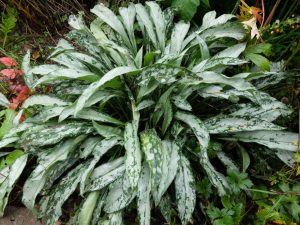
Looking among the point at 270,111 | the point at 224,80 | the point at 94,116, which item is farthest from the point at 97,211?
the point at 270,111

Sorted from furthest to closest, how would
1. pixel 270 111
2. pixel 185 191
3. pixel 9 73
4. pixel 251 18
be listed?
pixel 9 73
pixel 251 18
pixel 270 111
pixel 185 191

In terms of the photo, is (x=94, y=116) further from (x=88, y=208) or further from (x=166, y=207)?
(x=166, y=207)

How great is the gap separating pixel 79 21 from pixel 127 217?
123cm

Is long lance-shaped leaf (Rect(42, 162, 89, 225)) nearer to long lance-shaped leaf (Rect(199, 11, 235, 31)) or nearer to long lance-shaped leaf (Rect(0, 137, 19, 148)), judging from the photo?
long lance-shaped leaf (Rect(0, 137, 19, 148))

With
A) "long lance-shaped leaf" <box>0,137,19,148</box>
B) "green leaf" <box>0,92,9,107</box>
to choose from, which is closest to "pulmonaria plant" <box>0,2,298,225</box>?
"long lance-shaped leaf" <box>0,137,19,148</box>

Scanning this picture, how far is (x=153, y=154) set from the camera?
1804mm

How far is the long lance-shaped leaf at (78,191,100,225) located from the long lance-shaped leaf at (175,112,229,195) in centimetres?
60

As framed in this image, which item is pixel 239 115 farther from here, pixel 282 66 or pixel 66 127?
pixel 66 127

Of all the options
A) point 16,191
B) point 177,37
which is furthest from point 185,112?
point 16,191

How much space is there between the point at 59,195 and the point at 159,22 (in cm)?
119

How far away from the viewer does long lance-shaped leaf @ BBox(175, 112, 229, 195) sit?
1804 millimetres

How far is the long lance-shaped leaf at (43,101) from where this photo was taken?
212 centimetres

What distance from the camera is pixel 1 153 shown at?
2330 millimetres

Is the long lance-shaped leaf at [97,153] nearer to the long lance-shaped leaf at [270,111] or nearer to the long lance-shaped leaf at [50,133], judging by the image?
the long lance-shaped leaf at [50,133]
